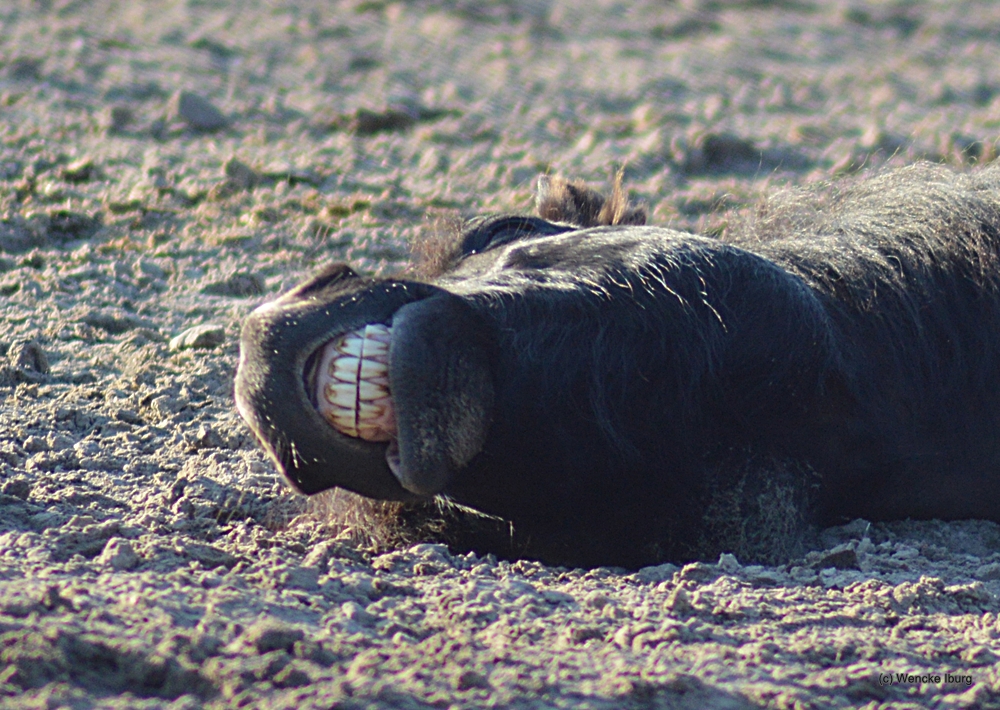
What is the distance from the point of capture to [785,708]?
1876mm

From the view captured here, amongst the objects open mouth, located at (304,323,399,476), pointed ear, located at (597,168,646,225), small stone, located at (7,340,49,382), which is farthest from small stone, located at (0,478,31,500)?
pointed ear, located at (597,168,646,225)

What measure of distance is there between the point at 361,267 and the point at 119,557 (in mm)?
2662

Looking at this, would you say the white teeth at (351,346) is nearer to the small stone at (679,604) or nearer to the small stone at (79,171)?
the small stone at (679,604)

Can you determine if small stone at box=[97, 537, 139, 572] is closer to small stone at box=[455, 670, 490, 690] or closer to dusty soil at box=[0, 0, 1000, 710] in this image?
dusty soil at box=[0, 0, 1000, 710]

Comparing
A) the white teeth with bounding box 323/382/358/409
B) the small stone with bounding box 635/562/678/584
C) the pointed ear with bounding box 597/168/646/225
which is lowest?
the small stone with bounding box 635/562/678/584

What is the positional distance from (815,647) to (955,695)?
225 mm

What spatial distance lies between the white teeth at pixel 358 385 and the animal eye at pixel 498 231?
907 mm

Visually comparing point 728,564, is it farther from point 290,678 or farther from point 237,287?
point 237,287

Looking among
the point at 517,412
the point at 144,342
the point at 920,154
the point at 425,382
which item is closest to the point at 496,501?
the point at 517,412

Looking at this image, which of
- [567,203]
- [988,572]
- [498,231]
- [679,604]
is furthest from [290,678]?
[567,203]

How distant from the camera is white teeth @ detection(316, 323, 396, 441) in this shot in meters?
2.32

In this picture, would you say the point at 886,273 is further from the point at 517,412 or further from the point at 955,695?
the point at 955,695

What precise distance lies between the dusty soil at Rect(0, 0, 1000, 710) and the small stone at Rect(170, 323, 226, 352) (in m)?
0.01

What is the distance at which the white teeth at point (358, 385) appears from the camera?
2318 mm
